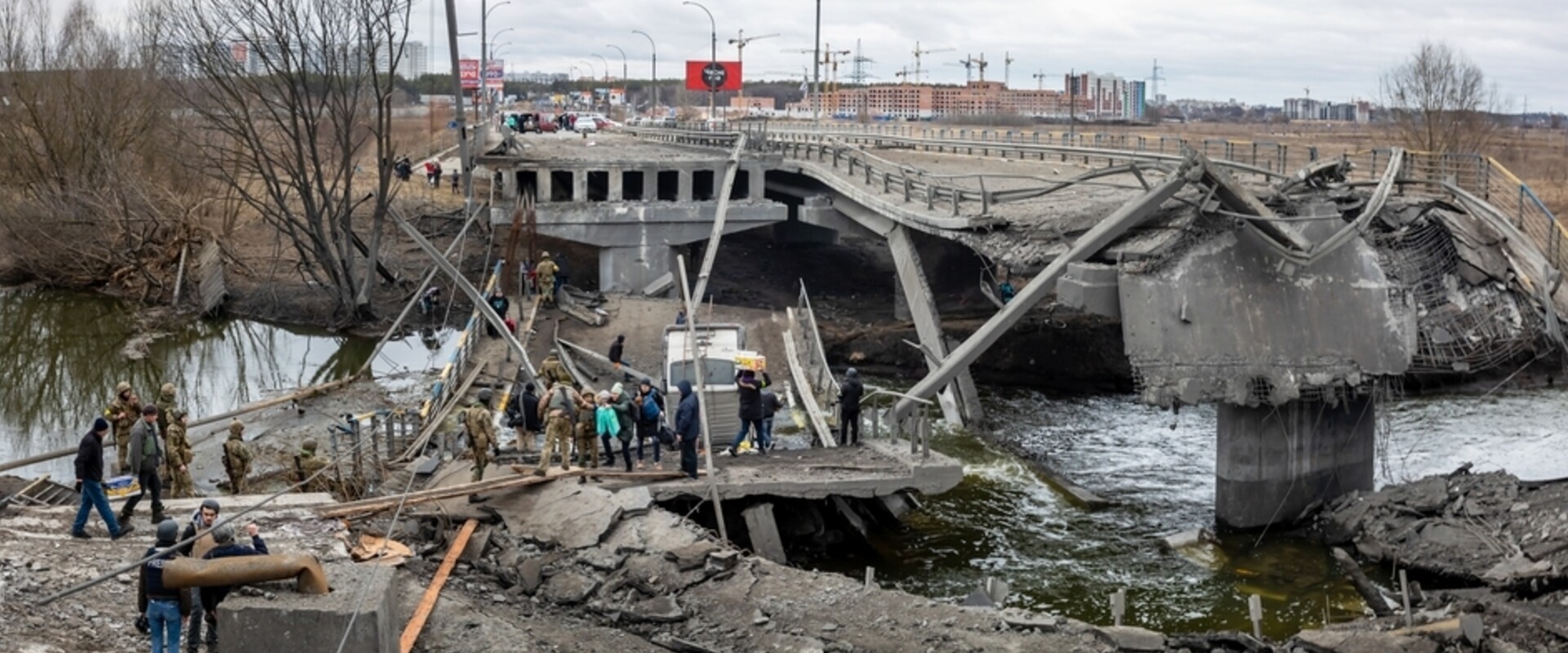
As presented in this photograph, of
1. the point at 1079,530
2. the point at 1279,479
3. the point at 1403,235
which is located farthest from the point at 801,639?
the point at 1403,235

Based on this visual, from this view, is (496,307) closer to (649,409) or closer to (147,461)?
(649,409)

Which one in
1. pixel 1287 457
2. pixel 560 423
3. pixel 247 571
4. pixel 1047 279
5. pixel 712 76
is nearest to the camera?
pixel 247 571

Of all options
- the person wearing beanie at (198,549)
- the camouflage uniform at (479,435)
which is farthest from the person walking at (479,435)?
the person wearing beanie at (198,549)

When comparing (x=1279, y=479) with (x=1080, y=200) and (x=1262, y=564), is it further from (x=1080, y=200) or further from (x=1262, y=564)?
(x=1080, y=200)

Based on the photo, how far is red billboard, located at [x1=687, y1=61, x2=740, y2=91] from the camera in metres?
80.7

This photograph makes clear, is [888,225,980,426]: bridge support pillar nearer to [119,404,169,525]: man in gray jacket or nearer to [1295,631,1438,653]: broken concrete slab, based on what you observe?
[1295,631,1438,653]: broken concrete slab

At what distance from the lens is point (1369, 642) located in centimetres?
1669

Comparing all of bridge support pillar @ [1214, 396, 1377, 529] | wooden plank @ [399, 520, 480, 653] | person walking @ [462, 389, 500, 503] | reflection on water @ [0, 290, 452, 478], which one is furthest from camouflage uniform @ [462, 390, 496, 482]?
reflection on water @ [0, 290, 452, 478]

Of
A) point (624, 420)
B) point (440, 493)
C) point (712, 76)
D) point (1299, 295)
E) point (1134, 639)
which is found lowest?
point (1134, 639)

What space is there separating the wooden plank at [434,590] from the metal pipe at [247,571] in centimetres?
116

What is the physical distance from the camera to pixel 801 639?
1577cm

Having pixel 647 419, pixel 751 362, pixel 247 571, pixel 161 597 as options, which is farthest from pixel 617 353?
pixel 161 597

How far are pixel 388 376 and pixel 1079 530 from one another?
16906 mm

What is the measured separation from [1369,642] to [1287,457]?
32.7 ft
